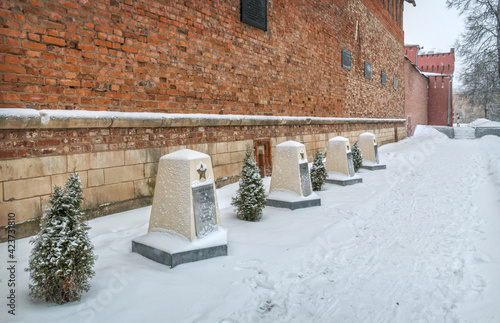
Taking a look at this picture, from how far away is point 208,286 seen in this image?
10.2 ft

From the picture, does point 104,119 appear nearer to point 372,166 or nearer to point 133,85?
point 133,85

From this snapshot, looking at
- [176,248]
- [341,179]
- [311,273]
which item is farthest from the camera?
[341,179]

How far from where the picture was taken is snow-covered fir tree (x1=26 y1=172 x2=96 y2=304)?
2623 mm

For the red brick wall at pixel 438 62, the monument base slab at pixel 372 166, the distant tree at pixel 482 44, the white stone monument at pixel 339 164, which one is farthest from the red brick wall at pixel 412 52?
the white stone monument at pixel 339 164

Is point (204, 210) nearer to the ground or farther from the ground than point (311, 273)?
farther from the ground

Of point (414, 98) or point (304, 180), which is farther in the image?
point (414, 98)

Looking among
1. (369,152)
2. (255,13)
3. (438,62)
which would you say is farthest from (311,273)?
(438,62)

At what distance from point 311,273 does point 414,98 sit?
30.4 m

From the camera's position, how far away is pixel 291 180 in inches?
245

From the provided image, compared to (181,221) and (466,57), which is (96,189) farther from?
(466,57)

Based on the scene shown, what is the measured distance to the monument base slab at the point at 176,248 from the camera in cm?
354

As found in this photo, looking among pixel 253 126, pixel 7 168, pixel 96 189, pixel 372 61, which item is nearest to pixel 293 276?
pixel 96 189

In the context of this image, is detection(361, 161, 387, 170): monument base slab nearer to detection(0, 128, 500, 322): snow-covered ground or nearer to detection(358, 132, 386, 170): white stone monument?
detection(358, 132, 386, 170): white stone monument

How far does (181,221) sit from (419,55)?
4825cm
